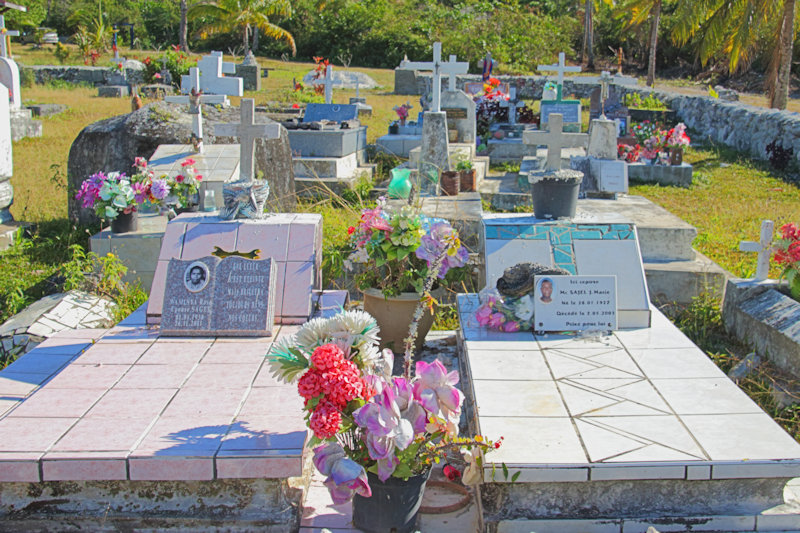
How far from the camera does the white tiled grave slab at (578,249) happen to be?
419 cm

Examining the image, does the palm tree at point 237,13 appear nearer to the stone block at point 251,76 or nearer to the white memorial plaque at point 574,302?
the stone block at point 251,76

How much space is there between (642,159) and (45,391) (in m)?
9.97

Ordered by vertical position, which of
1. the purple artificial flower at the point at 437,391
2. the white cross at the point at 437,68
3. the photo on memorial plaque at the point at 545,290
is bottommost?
the purple artificial flower at the point at 437,391

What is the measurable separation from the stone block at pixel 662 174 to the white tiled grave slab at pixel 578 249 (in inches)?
277

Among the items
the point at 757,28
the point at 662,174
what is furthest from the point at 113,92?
the point at 757,28

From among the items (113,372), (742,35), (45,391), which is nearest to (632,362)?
(113,372)

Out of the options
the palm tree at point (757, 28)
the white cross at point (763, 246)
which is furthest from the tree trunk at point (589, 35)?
the white cross at point (763, 246)

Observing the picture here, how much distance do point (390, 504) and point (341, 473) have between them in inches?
10.5

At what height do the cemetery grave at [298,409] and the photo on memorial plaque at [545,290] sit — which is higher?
the photo on memorial plaque at [545,290]

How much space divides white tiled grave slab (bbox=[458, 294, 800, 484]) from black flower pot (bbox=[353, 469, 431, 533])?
32 cm

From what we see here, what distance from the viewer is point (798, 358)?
4168 mm

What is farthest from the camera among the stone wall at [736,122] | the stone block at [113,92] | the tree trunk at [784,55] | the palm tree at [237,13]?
the palm tree at [237,13]

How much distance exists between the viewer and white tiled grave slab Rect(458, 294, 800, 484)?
2.64 meters

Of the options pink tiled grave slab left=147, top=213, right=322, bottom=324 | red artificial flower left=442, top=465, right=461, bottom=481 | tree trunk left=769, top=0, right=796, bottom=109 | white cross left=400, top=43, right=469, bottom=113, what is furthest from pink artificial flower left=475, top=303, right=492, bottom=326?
tree trunk left=769, top=0, right=796, bottom=109
